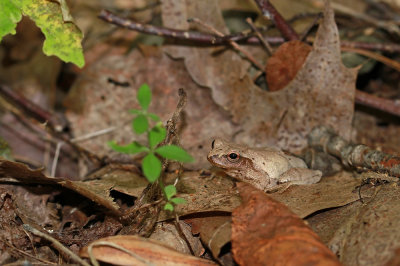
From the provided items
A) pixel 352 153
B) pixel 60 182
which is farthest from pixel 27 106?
pixel 352 153

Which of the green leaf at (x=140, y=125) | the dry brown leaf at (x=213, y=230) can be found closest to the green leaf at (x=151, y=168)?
the green leaf at (x=140, y=125)

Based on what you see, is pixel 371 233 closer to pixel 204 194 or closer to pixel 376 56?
pixel 204 194

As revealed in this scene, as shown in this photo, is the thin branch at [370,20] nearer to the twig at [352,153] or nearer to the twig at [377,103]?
the twig at [377,103]

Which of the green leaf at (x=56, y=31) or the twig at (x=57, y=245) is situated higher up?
the green leaf at (x=56, y=31)

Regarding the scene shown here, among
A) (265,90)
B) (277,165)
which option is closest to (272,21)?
(265,90)

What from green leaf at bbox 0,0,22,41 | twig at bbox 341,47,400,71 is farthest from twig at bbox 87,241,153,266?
twig at bbox 341,47,400,71

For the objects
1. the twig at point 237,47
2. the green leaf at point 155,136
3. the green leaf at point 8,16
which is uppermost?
the green leaf at point 8,16

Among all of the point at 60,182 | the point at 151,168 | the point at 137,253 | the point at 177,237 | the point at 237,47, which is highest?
the point at 237,47
